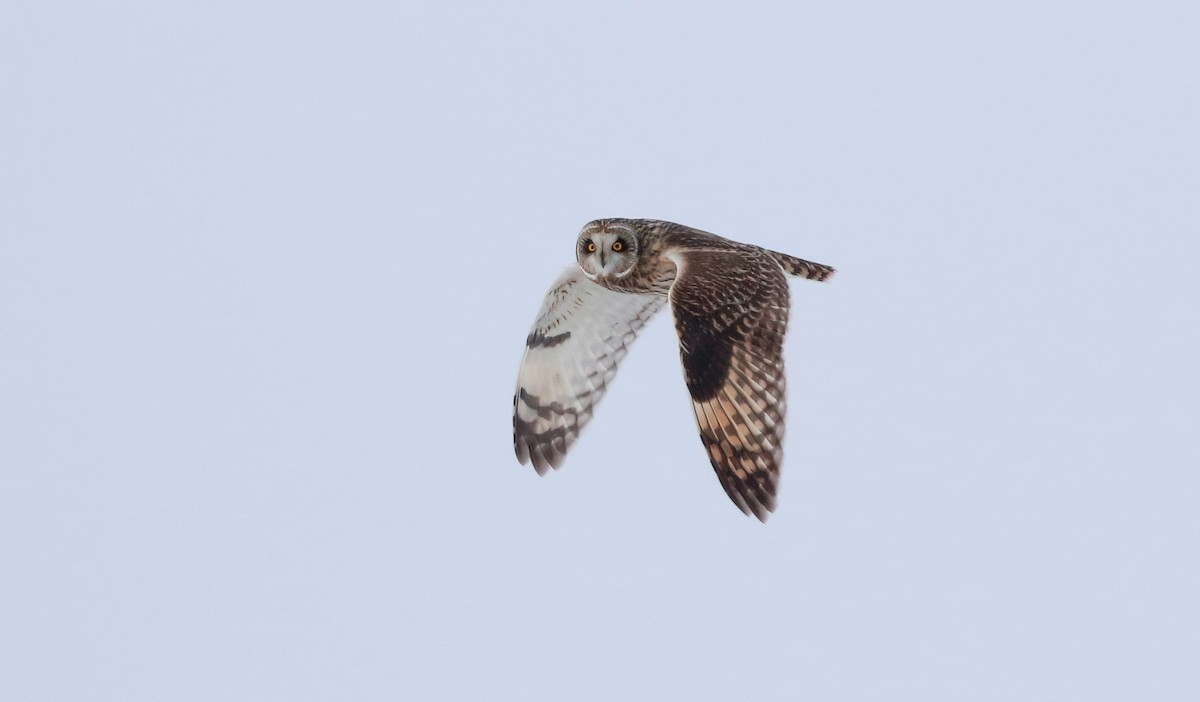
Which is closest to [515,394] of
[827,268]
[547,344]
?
[547,344]

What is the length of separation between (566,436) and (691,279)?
2.31 meters

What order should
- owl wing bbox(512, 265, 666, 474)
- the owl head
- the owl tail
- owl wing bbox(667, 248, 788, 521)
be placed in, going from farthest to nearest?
1. owl wing bbox(512, 265, 666, 474)
2. the owl tail
3. the owl head
4. owl wing bbox(667, 248, 788, 521)

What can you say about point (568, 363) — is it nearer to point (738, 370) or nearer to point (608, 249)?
point (608, 249)

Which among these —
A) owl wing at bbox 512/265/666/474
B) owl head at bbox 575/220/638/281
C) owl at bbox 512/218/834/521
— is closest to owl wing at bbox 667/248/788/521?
owl at bbox 512/218/834/521

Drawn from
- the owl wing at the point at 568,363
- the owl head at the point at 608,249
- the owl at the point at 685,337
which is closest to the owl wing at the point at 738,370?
the owl at the point at 685,337

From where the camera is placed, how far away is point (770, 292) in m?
10.3

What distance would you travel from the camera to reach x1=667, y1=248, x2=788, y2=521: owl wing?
9750 mm

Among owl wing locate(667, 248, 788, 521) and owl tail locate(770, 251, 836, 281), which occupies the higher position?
owl tail locate(770, 251, 836, 281)

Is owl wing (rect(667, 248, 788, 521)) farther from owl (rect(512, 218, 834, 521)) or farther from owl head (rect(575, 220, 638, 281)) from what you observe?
owl head (rect(575, 220, 638, 281))

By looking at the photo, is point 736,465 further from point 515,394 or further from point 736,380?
point 515,394

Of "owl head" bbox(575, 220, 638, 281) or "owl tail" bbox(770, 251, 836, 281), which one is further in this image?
"owl tail" bbox(770, 251, 836, 281)

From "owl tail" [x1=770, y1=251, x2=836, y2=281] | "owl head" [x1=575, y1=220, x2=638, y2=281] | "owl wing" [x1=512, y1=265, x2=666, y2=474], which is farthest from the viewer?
"owl wing" [x1=512, y1=265, x2=666, y2=474]

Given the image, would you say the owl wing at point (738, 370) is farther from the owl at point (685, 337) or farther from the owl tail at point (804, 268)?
the owl tail at point (804, 268)

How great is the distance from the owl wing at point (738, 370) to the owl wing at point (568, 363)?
6.23ft
